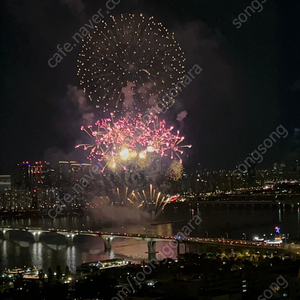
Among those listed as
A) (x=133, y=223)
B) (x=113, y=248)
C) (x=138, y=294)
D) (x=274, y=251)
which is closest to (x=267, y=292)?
(x=138, y=294)

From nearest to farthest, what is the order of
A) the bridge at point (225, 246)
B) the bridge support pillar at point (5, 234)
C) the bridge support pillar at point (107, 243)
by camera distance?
the bridge at point (225, 246) < the bridge support pillar at point (107, 243) < the bridge support pillar at point (5, 234)

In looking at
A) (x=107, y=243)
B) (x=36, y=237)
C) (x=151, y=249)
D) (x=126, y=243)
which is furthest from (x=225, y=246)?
(x=36, y=237)

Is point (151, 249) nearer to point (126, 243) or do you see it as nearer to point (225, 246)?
point (225, 246)

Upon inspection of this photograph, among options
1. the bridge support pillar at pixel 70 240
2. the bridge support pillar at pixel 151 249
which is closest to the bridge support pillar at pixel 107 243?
the bridge support pillar at pixel 70 240

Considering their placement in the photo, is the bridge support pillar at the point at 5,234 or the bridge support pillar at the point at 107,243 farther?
the bridge support pillar at the point at 5,234

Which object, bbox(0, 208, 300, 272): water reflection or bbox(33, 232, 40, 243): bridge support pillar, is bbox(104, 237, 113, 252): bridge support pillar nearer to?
bbox(0, 208, 300, 272): water reflection

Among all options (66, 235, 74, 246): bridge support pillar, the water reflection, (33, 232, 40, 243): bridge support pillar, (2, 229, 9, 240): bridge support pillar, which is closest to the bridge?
the water reflection

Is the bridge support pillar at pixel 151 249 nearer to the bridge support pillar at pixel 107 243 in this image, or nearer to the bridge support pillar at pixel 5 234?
the bridge support pillar at pixel 107 243

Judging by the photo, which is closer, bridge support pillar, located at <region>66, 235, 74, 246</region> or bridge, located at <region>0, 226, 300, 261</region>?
bridge, located at <region>0, 226, 300, 261</region>

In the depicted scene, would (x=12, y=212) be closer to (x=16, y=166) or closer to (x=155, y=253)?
(x=16, y=166)

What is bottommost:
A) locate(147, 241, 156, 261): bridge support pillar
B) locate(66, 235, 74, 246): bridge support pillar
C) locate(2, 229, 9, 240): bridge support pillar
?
locate(147, 241, 156, 261): bridge support pillar

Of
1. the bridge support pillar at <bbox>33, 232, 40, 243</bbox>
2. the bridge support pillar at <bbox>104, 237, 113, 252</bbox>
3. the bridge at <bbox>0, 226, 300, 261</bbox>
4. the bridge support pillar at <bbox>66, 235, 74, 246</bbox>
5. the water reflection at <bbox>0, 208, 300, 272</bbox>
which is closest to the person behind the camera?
the bridge at <bbox>0, 226, 300, 261</bbox>
